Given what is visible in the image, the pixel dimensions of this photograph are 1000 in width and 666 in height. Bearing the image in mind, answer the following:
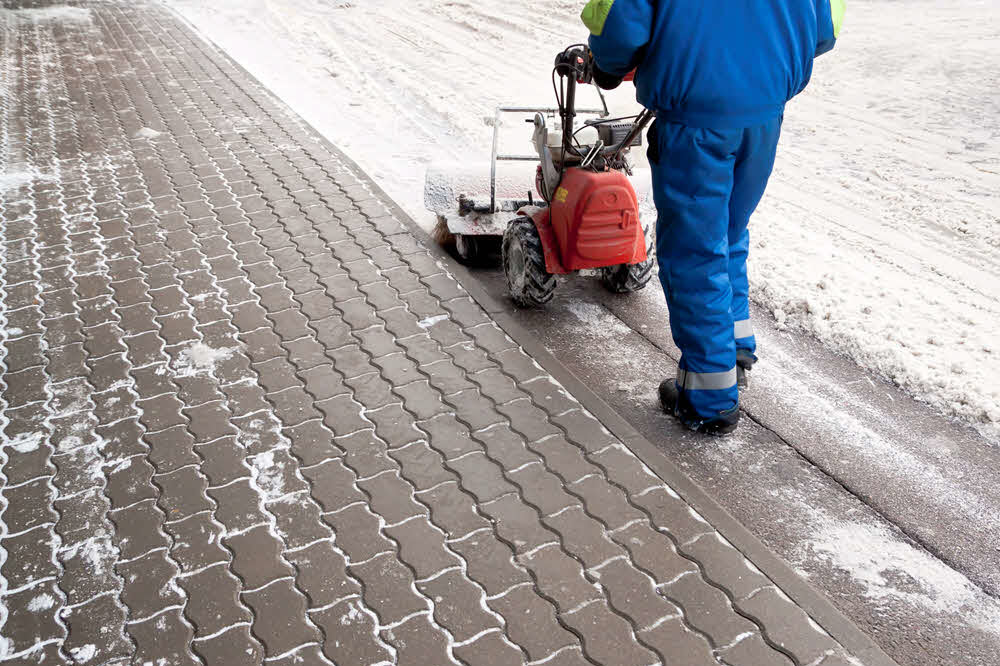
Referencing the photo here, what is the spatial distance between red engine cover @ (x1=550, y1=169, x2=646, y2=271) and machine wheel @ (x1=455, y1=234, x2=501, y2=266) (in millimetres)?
932

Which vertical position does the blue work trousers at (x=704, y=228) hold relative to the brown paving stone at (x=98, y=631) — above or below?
above

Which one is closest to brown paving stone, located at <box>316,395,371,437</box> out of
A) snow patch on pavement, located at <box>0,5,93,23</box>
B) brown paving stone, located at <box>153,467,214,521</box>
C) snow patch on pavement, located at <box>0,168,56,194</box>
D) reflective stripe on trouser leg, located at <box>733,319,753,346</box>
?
brown paving stone, located at <box>153,467,214,521</box>

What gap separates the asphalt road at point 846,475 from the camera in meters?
2.63

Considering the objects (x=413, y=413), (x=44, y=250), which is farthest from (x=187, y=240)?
(x=413, y=413)

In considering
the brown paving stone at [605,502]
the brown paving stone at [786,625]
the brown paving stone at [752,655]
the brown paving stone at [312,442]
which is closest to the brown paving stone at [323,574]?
the brown paving stone at [312,442]

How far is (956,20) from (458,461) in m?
8.60

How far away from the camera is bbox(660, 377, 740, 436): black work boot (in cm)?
334

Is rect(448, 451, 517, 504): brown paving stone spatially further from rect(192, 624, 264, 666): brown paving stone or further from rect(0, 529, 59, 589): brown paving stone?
rect(0, 529, 59, 589): brown paving stone

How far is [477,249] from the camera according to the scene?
474 centimetres

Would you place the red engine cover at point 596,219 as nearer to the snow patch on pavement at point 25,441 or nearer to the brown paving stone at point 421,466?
the brown paving stone at point 421,466

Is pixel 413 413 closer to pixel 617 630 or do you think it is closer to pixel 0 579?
pixel 617 630

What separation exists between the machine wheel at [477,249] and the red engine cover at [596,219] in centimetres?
93

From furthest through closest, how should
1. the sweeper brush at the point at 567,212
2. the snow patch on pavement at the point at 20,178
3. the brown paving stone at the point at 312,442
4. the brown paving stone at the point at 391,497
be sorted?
the snow patch on pavement at the point at 20,178, the sweeper brush at the point at 567,212, the brown paving stone at the point at 312,442, the brown paving stone at the point at 391,497

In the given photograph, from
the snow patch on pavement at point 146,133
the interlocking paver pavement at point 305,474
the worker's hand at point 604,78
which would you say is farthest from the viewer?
the snow patch on pavement at point 146,133
